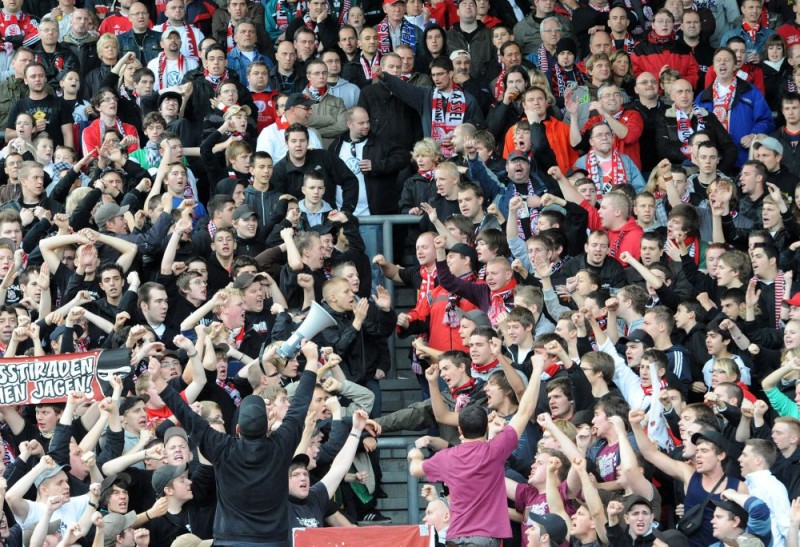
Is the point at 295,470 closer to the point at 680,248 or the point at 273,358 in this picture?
the point at 273,358

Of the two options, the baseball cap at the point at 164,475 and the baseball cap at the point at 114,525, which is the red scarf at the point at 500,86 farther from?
the baseball cap at the point at 114,525

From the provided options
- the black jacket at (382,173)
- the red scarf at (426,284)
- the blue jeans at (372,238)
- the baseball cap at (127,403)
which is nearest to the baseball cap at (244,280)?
the red scarf at (426,284)

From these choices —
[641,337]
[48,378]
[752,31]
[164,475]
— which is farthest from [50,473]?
[752,31]

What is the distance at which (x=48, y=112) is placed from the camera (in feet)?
65.2

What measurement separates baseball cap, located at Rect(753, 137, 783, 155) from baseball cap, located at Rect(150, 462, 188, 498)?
7.62 meters

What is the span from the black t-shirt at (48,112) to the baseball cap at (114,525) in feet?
23.5

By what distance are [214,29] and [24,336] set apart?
696 cm

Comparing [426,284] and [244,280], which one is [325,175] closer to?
[426,284]

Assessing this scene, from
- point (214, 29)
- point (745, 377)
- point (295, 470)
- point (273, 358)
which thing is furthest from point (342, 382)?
point (214, 29)

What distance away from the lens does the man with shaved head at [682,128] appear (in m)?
19.5

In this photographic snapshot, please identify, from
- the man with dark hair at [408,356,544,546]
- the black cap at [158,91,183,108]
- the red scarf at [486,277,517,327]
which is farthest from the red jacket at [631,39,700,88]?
the man with dark hair at [408,356,544,546]

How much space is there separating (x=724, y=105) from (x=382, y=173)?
3.80 meters

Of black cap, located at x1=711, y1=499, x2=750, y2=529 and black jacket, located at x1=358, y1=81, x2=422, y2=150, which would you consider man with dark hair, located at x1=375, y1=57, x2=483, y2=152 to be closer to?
black jacket, located at x1=358, y1=81, x2=422, y2=150

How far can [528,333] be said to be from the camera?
50.9ft
